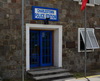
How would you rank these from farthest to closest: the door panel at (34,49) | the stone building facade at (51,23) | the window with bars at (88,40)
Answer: the window with bars at (88,40) → the door panel at (34,49) → the stone building facade at (51,23)

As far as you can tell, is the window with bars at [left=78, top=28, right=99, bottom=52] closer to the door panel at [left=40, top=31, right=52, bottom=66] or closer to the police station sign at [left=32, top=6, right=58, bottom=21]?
the door panel at [left=40, top=31, right=52, bottom=66]

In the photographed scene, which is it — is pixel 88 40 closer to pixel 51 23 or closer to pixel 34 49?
pixel 51 23

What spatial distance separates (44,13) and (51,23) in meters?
0.65

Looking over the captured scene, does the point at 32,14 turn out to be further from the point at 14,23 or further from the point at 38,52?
the point at 38,52

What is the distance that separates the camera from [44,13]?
29.9ft

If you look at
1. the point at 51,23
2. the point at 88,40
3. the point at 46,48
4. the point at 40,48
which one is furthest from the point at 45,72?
the point at 88,40

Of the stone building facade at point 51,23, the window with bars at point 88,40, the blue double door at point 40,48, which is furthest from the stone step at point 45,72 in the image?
the window with bars at point 88,40

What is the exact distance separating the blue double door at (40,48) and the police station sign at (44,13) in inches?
33.7

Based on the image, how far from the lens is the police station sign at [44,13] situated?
8805mm

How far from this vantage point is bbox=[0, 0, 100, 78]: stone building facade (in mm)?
8125

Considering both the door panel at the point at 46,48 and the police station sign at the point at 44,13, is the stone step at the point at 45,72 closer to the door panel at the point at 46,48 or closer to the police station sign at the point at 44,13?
the door panel at the point at 46,48

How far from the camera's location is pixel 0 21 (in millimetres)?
8039

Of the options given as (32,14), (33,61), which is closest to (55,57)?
(33,61)

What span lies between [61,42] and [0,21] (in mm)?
3405
